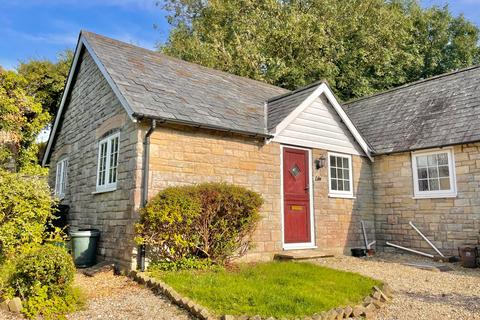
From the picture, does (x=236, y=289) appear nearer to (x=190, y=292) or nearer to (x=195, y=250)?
(x=190, y=292)

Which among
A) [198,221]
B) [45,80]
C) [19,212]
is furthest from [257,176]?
[45,80]

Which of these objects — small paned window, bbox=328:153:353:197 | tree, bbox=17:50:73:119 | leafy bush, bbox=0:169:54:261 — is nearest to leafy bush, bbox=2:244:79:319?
leafy bush, bbox=0:169:54:261

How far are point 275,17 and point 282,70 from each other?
4.65 m

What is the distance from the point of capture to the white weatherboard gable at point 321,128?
1042 centimetres

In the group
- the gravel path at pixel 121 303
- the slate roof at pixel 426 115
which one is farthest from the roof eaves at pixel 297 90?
the gravel path at pixel 121 303

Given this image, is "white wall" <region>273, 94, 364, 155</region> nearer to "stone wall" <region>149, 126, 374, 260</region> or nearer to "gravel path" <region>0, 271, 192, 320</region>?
"stone wall" <region>149, 126, 374, 260</region>

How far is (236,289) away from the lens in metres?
5.89

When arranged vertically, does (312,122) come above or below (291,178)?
above

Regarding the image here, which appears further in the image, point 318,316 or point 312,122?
point 312,122

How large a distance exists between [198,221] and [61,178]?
23.9 feet

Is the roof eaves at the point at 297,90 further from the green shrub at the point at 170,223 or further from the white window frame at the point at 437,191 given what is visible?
the green shrub at the point at 170,223

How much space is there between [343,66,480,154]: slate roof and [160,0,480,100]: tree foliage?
840cm

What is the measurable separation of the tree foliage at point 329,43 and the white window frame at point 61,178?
1119 cm

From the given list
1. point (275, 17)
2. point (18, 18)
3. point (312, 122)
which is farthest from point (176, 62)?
point (275, 17)
